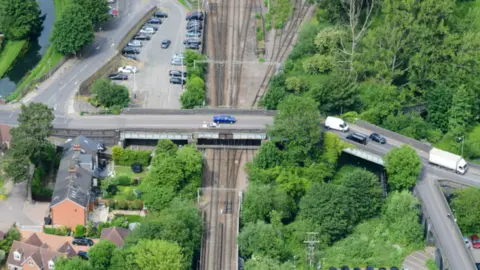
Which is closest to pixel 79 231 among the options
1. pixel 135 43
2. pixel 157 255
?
pixel 157 255

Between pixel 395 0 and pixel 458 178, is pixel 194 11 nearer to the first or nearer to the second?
pixel 395 0

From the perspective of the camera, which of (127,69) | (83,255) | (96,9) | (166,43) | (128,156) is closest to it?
(83,255)

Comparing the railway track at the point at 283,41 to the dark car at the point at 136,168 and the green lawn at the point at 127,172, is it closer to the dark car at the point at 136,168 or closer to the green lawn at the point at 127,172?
the dark car at the point at 136,168

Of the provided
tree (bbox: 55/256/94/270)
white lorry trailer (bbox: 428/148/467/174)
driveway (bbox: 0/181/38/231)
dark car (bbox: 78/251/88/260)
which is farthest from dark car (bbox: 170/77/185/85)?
tree (bbox: 55/256/94/270)

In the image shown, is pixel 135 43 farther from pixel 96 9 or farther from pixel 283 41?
pixel 283 41

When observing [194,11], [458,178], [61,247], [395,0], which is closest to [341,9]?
[395,0]

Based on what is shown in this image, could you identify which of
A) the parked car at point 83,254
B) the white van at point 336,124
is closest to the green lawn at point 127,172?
the parked car at point 83,254
